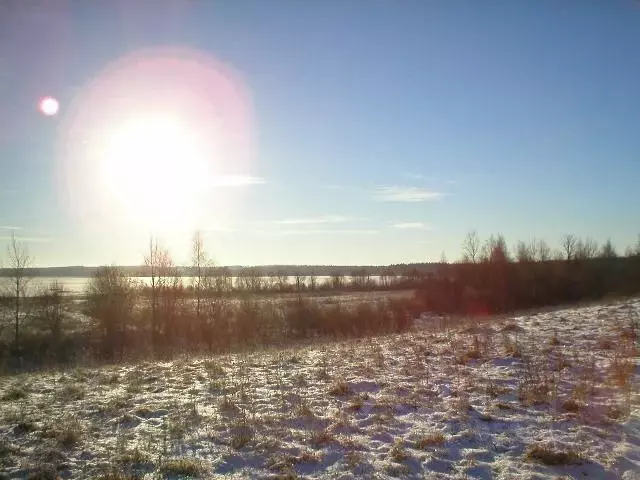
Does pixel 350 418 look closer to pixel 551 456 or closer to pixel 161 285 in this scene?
pixel 551 456

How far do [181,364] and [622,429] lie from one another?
1191 cm

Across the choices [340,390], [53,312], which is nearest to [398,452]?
[340,390]

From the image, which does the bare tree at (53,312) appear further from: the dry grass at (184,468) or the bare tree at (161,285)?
the dry grass at (184,468)

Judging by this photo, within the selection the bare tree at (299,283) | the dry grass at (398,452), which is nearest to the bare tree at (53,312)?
the bare tree at (299,283)

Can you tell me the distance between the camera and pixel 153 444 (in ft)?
25.4

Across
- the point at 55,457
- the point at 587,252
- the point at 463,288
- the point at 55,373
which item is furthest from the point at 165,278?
the point at 587,252

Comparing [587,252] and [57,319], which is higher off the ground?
[587,252]

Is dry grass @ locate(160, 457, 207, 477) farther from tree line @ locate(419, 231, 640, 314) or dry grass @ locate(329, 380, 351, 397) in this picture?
tree line @ locate(419, 231, 640, 314)

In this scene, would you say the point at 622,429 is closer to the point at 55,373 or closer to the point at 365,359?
the point at 365,359

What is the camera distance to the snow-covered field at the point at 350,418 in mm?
6863

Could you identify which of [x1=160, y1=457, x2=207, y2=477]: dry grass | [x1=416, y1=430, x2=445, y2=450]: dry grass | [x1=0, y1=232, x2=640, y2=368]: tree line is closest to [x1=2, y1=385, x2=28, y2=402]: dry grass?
[x1=160, y1=457, x2=207, y2=477]: dry grass

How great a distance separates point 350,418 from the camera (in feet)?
28.6

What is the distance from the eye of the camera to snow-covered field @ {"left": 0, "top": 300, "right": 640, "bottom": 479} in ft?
22.5

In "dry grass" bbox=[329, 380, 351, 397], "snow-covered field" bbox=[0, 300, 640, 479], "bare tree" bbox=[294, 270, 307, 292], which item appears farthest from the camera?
"bare tree" bbox=[294, 270, 307, 292]
